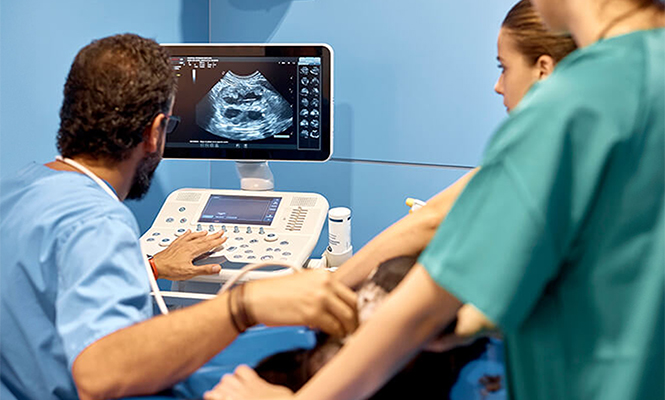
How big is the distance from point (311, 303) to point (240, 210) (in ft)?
4.41

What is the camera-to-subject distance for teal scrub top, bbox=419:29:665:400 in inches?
23.5

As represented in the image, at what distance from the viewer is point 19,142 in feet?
6.08

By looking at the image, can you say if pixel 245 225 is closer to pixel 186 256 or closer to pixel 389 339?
pixel 186 256

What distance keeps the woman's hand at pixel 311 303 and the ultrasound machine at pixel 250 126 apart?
3.82 feet

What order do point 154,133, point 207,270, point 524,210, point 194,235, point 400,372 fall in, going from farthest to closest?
point 194,235, point 207,270, point 154,133, point 400,372, point 524,210

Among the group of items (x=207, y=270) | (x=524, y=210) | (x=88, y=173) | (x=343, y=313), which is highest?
(x=524, y=210)

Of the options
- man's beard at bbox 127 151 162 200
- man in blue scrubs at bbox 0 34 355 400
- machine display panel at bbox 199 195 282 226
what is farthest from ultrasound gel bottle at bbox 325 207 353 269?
man in blue scrubs at bbox 0 34 355 400

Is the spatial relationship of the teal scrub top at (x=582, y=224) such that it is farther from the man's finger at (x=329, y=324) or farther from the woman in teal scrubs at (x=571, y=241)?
the man's finger at (x=329, y=324)

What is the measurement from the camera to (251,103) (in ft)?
7.20

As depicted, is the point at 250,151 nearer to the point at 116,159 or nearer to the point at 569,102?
the point at 116,159

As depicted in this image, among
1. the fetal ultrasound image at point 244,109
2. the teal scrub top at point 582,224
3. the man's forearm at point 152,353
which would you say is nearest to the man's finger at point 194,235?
the fetal ultrasound image at point 244,109

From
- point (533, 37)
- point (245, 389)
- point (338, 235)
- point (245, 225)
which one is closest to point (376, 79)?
point (338, 235)

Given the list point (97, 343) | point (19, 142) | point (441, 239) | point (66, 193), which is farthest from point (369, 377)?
point (19, 142)

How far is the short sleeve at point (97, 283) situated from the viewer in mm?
961
